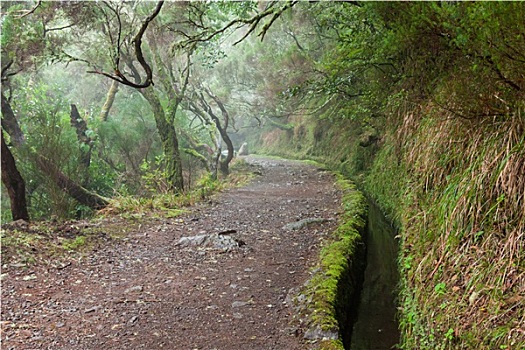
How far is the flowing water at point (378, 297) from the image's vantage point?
13.7 feet

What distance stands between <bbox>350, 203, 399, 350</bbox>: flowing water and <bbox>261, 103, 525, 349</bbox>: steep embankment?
0.25 m

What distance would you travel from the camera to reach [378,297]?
5090mm

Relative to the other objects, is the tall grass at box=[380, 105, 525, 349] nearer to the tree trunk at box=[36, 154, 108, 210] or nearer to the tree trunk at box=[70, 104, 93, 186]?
the tree trunk at box=[36, 154, 108, 210]

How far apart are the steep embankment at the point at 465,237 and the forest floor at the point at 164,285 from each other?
106 centimetres

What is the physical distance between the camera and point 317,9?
934 centimetres

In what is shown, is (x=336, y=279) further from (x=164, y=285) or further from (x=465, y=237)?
(x=164, y=285)

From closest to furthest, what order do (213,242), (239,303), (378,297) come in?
(239,303), (378,297), (213,242)

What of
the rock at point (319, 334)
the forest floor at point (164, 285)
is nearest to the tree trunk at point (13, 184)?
the forest floor at point (164, 285)

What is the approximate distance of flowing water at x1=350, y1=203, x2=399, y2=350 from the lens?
418 cm

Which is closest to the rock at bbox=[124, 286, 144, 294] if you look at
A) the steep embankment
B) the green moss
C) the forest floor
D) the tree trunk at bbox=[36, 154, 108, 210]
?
the forest floor

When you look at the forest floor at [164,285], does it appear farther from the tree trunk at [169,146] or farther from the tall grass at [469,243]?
the tree trunk at [169,146]

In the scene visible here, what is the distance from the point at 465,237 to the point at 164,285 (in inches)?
119

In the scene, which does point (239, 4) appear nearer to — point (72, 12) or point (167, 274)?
point (72, 12)

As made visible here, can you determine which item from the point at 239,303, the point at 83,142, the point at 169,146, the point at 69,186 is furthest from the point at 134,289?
the point at 83,142
